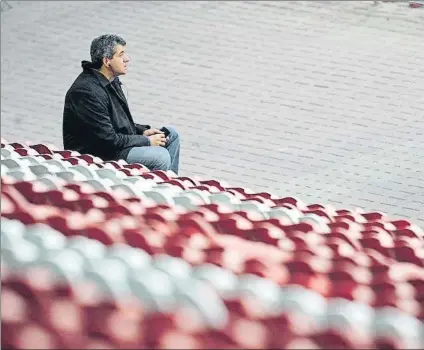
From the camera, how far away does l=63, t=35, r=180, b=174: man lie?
386cm

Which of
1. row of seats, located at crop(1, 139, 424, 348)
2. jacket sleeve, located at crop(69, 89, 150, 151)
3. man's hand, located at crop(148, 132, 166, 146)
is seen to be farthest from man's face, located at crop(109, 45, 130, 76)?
row of seats, located at crop(1, 139, 424, 348)

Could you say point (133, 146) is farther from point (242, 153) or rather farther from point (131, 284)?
point (131, 284)

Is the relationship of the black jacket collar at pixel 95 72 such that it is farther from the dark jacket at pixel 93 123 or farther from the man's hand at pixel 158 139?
the man's hand at pixel 158 139

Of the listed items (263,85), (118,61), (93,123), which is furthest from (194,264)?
(263,85)

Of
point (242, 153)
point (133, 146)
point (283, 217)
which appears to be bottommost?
point (242, 153)

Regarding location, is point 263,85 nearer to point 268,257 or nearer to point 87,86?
point 87,86

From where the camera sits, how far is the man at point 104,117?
3.86 meters

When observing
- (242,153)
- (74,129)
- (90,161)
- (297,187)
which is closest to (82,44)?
(242,153)

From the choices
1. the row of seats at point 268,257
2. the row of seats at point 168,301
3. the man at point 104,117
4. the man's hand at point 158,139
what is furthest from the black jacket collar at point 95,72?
the row of seats at point 168,301

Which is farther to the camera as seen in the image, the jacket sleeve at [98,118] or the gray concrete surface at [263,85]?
the gray concrete surface at [263,85]

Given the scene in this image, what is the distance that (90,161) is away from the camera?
309cm

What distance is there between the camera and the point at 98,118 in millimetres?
3863

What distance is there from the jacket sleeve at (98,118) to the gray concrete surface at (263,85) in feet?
3.84

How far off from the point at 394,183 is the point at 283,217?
2201 millimetres
